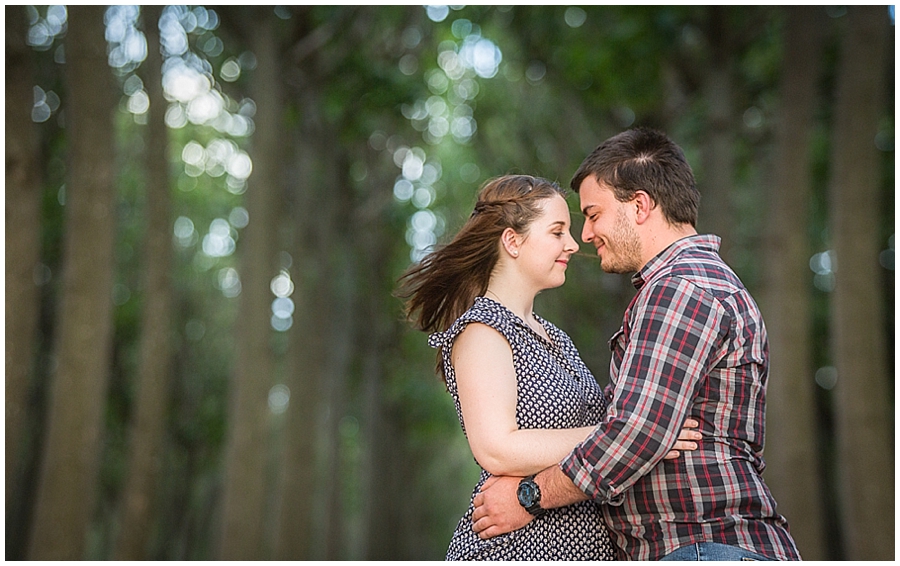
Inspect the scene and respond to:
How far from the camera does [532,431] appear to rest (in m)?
3.52

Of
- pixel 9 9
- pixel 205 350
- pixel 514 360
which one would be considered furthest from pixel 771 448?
pixel 205 350

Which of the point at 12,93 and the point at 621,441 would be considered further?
the point at 12,93

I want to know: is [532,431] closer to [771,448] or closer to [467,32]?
[771,448]

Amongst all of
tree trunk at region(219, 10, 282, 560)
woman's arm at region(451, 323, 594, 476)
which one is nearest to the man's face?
woman's arm at region(451, 323, 594, 476)

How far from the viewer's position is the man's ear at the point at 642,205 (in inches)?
145

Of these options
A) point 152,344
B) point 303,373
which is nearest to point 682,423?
point 152,344

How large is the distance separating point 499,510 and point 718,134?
943cm

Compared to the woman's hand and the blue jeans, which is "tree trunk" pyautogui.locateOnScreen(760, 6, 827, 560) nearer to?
the blue jeans

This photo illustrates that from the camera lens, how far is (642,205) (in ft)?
12.2

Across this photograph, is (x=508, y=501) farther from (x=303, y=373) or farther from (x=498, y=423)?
(x=303, y=373)

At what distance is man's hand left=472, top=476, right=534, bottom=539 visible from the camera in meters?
3.46

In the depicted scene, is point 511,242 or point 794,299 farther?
point 794,299

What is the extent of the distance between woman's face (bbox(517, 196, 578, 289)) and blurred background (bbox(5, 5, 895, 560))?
12.4 inches

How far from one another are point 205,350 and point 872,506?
18216mm
